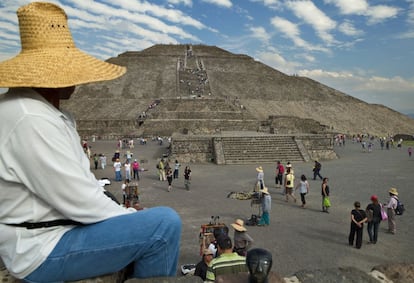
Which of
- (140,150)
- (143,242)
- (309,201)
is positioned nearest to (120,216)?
(143,242)

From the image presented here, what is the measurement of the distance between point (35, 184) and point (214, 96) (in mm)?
52044

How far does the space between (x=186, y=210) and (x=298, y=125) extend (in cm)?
3166

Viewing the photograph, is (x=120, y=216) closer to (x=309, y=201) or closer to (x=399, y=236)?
(x=399, y=236)

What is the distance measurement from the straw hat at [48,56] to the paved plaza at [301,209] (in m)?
5.70

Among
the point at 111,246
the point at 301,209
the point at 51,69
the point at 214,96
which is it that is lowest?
the point at 301,209

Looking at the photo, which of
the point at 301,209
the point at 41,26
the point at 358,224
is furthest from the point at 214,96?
the point at 41,26

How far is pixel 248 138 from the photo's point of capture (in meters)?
23.4

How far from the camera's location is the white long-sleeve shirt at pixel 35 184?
5.10 ft

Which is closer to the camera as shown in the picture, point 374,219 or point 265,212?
point 374,219

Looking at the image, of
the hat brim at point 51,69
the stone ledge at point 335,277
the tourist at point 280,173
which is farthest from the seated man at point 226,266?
the tourist at point 280,173

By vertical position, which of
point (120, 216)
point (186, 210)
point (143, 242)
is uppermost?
point (120, 216)

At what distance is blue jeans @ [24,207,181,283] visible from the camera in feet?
5.39

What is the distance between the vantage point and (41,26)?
1.87 metres

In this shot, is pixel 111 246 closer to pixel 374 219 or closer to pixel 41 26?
pixel 41 26
